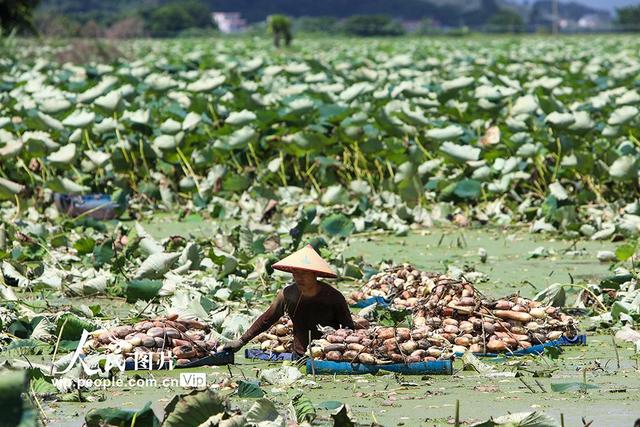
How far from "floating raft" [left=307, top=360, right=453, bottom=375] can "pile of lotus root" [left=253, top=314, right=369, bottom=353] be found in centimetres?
37

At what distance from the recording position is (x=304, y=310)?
5.75 meters

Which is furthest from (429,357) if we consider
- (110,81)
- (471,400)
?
(110,81)

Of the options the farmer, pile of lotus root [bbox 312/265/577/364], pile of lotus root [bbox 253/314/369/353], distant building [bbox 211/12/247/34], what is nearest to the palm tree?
pile of lotus root [bbox 312/265/577/364]

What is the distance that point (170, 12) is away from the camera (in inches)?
3167

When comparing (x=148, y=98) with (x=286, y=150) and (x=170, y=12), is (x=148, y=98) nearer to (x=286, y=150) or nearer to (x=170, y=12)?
(x=286, y=150)

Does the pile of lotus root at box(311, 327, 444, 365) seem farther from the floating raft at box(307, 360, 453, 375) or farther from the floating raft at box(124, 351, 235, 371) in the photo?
the floating raft at box(124, 351, 235, 371)

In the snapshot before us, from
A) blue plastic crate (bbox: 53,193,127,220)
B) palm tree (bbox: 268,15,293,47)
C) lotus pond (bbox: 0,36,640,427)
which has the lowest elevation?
palm tree (bbox: 268,15,293,47)

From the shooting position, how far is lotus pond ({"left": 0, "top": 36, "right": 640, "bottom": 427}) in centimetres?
502

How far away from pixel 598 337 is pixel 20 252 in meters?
3.16

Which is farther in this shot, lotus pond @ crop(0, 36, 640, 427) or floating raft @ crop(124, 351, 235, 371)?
floating raft @ crop(124, 351, 235, 371)

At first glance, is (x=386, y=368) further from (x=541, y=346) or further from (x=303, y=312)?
(x=541, y=346)

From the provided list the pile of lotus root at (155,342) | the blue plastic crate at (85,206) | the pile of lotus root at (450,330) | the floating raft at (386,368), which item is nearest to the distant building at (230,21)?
the blue plastic crate at (85,206)

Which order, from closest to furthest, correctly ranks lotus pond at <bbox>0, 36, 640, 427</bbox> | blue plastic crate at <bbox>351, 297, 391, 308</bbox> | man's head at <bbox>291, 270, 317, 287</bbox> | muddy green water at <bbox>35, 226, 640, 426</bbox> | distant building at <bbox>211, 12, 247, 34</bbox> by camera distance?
muddy green water at <bbox>35, 226, 640, 426</bbox>
lotus pond at <bbox>0, 36, 640, 427</bbox>
man's head at <bbox>291, 270, 317, 287</bbox>
blue plastic crate at <bbox>351, 297, 391, 308</bbox>
distant building at <bbox>211, 12, 247, 34</bbox>

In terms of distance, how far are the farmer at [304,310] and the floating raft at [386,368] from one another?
0.26 metres
